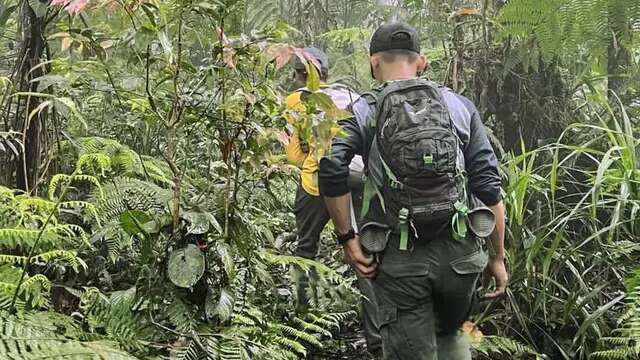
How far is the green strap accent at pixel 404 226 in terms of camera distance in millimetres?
2492

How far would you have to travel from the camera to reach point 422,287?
8.43 feet

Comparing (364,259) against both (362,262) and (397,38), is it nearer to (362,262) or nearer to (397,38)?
(362,262)

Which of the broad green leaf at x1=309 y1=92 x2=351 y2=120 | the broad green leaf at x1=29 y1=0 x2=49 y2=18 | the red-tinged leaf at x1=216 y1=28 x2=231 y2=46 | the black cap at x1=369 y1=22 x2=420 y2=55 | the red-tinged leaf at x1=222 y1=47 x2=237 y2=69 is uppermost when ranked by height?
the broad green leaf at x1=29 y1=0 x2=49 y2=18

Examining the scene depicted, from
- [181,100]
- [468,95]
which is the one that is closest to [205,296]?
[181,100]

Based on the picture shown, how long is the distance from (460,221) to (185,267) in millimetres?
1041

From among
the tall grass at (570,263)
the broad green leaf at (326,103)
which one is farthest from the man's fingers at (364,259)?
the tall grass at (570,263)

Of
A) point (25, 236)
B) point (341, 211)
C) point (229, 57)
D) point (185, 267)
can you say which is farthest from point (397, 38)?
point (25, 236)

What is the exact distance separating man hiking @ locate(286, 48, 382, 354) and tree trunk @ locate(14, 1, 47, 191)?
113 cm

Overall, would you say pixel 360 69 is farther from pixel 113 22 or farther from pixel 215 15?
pixel 215 15

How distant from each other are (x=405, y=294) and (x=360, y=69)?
4827mm

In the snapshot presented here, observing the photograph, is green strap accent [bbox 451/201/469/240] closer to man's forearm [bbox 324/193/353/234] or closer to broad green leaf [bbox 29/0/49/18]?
man's forearm [bbox 324/193/353/234]

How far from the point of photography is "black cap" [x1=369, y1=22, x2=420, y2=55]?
107 inches

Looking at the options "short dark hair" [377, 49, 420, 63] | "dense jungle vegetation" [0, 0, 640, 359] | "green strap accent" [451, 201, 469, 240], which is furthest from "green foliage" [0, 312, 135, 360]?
"short dark hair" [377, 49, 420, 63]

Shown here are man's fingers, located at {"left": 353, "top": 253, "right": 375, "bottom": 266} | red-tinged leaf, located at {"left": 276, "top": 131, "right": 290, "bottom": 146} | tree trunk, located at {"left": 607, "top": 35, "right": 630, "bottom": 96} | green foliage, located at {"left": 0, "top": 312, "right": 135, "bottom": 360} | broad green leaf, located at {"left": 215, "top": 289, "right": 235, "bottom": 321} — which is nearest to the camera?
green foliage, located at {"left": 0, "top": 312, "right": 135, "bottom": 360}
